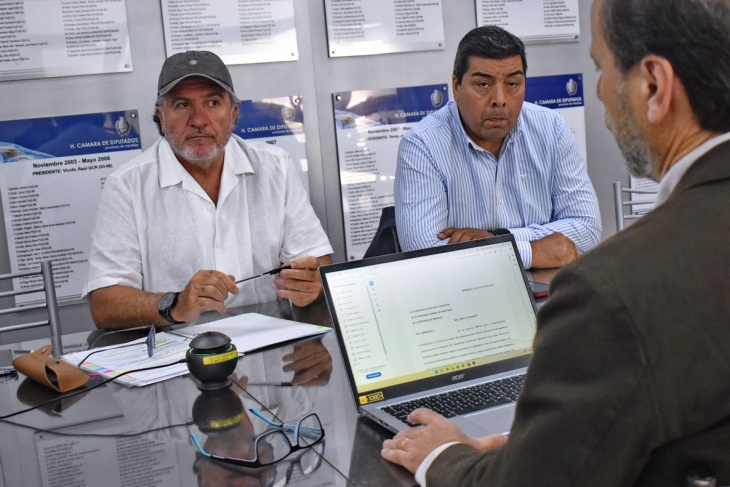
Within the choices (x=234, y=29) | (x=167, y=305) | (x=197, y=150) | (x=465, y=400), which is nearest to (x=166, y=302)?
(x=167, y=305)

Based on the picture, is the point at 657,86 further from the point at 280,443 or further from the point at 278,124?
the point at 278,124

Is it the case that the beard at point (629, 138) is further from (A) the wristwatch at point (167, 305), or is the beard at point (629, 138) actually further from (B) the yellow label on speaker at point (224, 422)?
(A) the wristwatch at point (167, 305)

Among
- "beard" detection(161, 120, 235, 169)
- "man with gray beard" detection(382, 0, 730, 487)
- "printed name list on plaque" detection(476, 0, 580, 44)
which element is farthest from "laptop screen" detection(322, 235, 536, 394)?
"printed name list on plaque" detection(476, 0, 580, 44)

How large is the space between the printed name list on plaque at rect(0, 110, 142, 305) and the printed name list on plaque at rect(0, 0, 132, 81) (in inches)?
7.5

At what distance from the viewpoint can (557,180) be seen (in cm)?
299

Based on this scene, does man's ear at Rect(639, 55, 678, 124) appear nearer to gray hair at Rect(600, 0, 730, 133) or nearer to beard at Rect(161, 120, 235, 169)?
gray hair at Rect(600, 0, 730, 133)

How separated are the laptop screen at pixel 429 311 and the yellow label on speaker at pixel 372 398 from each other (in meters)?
0.01

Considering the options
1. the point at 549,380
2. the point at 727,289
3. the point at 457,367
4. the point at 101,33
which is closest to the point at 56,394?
the point at 457,367

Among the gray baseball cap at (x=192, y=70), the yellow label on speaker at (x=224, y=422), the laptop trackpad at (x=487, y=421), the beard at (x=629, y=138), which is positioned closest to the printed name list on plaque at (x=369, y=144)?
the gray baseball cap at (x=192, y=70)

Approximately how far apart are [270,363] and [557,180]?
1.61 meters

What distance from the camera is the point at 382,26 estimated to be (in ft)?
11.3

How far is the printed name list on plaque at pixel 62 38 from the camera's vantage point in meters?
2.96

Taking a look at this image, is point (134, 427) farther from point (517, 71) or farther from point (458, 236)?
point (517, 71)

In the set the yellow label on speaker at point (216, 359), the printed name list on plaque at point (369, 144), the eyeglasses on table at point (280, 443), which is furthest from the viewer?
the printed name list on plaque at point (369, 144)
